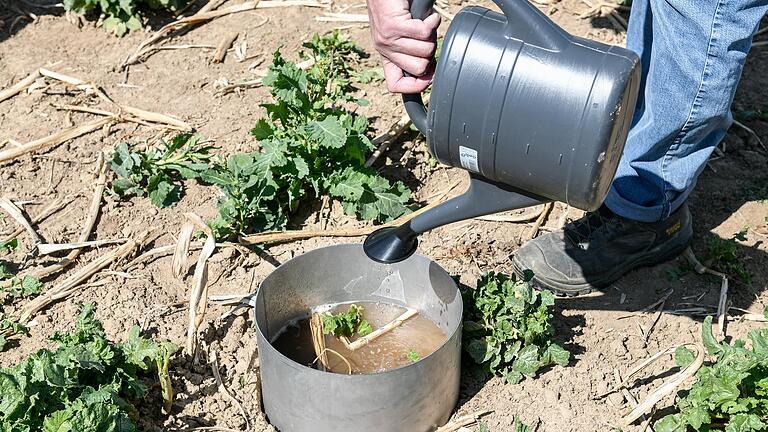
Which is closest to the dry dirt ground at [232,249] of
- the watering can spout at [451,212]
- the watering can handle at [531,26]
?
the watering can spout at [451,212]

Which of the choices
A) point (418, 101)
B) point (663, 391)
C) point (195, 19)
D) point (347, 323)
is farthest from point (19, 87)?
point (663, 391)

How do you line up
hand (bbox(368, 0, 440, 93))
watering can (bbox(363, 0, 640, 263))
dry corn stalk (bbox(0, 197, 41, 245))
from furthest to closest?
dry corn stalk (bbox(0, 197, 41, 245)) < hand (bbox(368, 0, 440, 93)) < watering can (bbox(363, 0, 640, 263))

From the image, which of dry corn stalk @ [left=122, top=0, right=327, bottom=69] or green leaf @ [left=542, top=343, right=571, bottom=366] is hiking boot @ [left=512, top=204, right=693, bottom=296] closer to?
green leaf @ [left=542, top=343, right=571, bottom=366]

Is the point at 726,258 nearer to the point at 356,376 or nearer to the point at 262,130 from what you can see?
the point at 356,376

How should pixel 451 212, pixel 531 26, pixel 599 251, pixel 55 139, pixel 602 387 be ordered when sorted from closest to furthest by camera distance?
pixel 531 26, pixel 451 212, pixel 602 387, pixel 599 251, pixel 55 139

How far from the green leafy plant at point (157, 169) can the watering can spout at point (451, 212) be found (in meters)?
1.11

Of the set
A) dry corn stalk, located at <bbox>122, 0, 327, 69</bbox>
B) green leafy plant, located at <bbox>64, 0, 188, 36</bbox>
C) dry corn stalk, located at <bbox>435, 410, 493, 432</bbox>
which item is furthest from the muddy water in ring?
green leafy plant, located at <bbox>64, 0, 188, 36</bbox>

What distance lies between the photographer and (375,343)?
3.13 metres

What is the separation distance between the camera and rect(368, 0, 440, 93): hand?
7.70 ft

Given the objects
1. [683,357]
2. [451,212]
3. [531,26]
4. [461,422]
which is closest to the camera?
[531,26]

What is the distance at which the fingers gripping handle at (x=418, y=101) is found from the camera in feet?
7.71

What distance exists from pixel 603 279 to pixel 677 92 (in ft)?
2.48

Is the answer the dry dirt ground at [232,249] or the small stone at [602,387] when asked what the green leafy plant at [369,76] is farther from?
the small stone at [602,387]

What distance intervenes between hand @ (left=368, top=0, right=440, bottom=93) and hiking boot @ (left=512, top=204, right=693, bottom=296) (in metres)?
1.10
